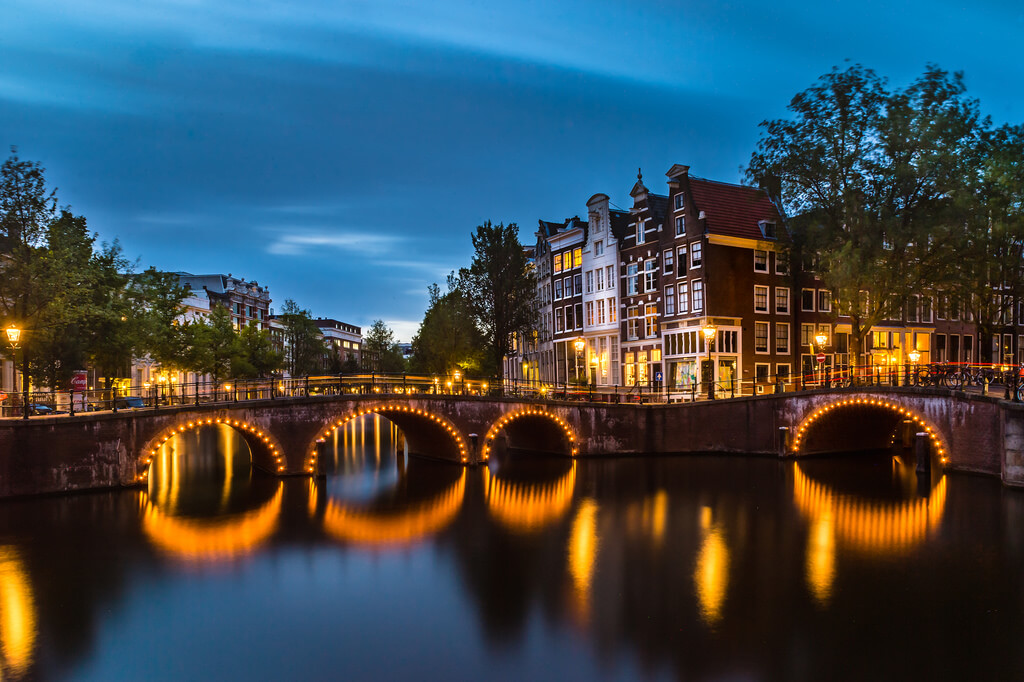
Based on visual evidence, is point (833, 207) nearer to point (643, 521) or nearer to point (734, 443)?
point (734, 443)

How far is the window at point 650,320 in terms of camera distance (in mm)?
53938

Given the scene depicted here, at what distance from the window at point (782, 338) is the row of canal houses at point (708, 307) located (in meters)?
0.07

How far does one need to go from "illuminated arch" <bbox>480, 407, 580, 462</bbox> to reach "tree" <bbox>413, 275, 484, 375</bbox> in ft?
62.2

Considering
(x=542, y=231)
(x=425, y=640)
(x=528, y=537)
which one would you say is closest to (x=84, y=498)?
(x=528, y=537)

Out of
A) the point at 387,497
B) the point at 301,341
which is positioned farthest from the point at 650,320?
the point at 301,341

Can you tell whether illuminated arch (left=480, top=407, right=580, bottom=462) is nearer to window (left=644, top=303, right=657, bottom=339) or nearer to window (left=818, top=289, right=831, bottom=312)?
window (left=644, top=303, right=657, bottom=339)

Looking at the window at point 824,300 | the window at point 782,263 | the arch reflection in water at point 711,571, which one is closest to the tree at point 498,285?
the window at point 782,263

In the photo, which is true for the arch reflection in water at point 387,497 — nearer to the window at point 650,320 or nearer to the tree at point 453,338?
the tree at point 453,338

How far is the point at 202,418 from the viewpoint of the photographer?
31.5m

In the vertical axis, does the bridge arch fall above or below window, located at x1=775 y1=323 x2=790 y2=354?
below

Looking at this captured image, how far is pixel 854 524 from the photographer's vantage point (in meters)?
24.3

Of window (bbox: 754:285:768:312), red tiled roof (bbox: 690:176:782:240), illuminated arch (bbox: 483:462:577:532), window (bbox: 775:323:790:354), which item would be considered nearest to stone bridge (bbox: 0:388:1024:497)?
illuminated arch (bbox: 483:462:577:532)

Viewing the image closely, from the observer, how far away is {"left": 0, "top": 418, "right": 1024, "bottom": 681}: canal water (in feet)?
46.0

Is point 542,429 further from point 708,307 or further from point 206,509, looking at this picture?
point 206,509
